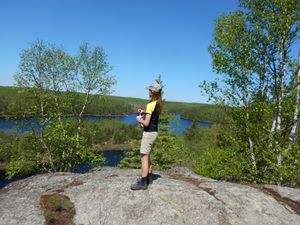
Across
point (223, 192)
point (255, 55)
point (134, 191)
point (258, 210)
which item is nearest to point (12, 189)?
point (134, 191)

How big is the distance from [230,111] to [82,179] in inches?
555

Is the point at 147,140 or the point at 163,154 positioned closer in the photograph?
the point at 147,140

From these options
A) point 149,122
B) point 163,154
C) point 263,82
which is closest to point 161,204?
point 149,122

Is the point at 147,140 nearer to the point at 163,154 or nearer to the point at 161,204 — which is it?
the point at 161,204

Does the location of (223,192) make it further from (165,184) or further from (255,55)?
(255,55)

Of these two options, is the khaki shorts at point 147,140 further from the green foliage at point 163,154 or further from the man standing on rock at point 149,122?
the green foliage at point 163,154

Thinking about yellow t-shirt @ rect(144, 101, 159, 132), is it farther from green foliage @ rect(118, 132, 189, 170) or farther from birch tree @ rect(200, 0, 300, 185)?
green foliage @ rect(118, 132, 189, 170)

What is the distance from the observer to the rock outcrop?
31.6ft

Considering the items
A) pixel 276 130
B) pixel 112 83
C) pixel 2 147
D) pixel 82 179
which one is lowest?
pixel 2 147

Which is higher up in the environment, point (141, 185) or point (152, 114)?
point (152, 114)

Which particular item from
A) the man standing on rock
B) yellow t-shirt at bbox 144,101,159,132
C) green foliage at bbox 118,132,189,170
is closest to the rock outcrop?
the man standing on rock

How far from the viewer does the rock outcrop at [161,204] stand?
9.64m

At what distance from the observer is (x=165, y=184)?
37.9ft

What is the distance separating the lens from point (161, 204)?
10.1m
